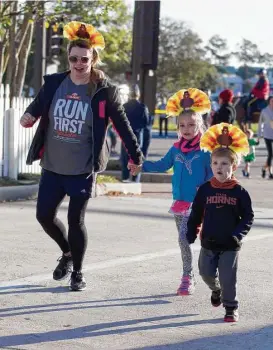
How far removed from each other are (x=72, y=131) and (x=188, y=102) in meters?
0.93

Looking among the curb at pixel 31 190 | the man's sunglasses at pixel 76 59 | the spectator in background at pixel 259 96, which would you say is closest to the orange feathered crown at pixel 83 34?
the man's sunglasses at pixel 76 59

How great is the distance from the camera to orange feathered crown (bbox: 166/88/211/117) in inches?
296

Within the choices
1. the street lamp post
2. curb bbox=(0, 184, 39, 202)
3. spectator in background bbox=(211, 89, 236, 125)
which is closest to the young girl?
curb bbox=(0, 184, 39, 202)

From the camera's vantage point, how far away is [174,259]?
29.9 feet

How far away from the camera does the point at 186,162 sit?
756 cm

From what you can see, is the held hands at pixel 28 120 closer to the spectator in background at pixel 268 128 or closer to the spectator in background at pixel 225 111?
the spectator in background at pixel 225 111

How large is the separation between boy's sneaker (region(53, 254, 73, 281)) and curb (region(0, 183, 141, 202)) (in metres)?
6.15

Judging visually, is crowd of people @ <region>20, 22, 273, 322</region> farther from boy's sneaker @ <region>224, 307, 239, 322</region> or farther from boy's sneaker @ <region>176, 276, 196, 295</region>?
boy's sneaker @ <region>224, 307, 239, 322</region>

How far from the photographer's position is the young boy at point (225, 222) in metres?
6.58

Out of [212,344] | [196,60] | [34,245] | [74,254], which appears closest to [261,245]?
[34,245]

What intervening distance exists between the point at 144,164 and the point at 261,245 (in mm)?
2958

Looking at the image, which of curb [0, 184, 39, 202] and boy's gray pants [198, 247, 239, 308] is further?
curb [0, 184, 39, 202]

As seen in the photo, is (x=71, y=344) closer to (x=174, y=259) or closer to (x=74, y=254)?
(x=74, y=254)

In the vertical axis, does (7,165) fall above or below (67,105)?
below
